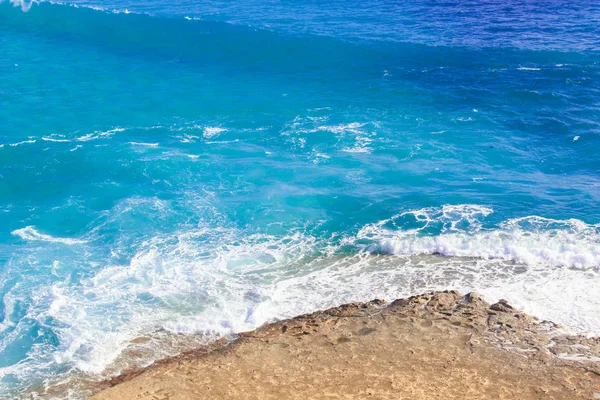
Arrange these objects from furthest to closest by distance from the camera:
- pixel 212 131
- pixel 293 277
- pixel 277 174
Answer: pixel 212 131, pixel 277 174, pixel 293 277

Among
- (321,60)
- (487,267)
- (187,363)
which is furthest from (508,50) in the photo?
(187,363)

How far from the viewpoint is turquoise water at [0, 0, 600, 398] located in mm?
21516

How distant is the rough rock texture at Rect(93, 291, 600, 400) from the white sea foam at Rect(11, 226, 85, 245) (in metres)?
9.34

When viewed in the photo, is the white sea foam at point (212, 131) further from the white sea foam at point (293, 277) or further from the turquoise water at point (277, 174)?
the white sea foam at point (293, 277)

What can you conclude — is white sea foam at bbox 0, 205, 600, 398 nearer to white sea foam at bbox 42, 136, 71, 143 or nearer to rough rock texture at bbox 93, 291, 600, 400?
rough rock texture at bbox 93, 291, 600, 400

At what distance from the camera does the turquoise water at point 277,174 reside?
2152cm

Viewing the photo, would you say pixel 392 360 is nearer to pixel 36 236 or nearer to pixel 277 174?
pixel 277 174

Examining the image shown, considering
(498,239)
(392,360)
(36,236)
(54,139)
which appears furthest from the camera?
(54,139)

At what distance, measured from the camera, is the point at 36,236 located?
25.9m

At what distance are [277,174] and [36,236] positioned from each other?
11435 millimetres

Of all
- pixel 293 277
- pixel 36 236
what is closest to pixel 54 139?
pixel 36 236

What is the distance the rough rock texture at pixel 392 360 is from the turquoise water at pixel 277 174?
1232 millimetres

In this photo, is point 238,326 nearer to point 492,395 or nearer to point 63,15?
point 492,395

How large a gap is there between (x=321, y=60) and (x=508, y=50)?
44.6 ft
